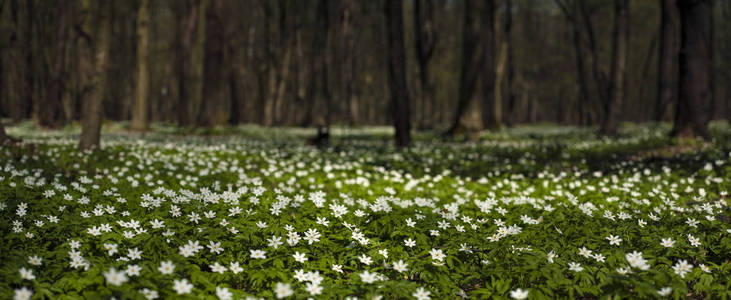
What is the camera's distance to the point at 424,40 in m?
18.9

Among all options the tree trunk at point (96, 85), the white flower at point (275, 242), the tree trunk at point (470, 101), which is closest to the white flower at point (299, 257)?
the white flower at point (275, 242)

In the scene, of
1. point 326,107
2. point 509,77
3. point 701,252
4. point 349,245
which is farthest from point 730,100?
point 349,245

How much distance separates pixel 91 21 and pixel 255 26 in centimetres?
1785

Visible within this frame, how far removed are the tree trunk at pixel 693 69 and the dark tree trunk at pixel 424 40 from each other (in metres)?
8.63

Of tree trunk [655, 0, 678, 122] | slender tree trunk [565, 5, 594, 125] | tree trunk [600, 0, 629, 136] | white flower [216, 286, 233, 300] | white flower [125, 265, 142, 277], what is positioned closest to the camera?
white flower [216, 286, 233, 300]

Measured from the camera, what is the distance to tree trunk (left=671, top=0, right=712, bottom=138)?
10211mm

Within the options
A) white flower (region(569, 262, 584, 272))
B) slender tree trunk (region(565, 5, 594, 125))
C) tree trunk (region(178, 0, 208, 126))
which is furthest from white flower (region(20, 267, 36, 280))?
slender tree trunk (region(565, 5, 594, 125))

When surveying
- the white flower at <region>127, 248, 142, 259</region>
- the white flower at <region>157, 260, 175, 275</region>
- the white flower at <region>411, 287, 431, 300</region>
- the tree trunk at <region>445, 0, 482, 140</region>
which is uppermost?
the tree trunk at <region>445, 0, 482, 140</region>

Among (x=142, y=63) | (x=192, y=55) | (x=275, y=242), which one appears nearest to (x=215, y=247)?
(x=275, y=242)

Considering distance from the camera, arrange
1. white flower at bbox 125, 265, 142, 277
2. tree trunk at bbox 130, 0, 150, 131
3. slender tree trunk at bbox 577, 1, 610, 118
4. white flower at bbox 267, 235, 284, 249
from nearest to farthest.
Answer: white flower at bbox 125, 265, 142, 277
white flower at bbox 267, 235, 284, 249
tree trunk at bbox 130, 0, 150, 131
slender tree trunk at bbox 577, 1, 610, 118

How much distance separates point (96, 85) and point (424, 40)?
13.8m

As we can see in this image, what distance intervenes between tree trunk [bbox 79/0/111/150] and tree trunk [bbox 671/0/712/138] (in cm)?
1326

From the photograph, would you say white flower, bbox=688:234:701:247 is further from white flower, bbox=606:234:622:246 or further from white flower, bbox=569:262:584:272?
white flower, bbox=569:262:584:272

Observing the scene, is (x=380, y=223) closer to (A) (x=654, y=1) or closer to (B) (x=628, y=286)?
(B) (x=628, y=286)
